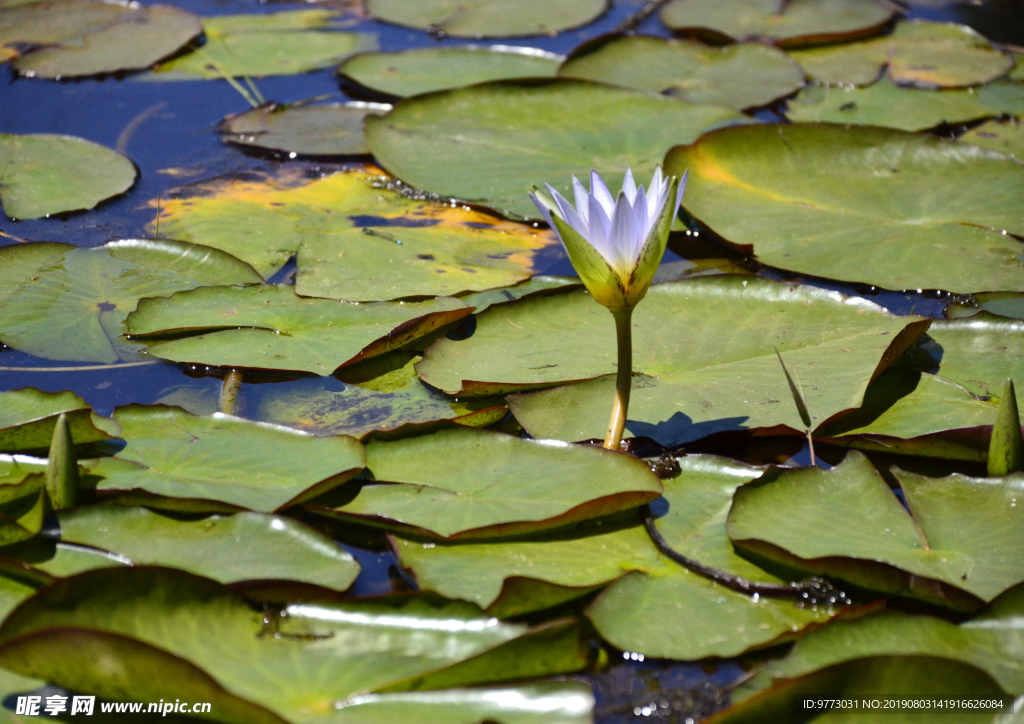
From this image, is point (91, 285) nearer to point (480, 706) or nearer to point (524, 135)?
point (524, 135)

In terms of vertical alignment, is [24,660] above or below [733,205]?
below

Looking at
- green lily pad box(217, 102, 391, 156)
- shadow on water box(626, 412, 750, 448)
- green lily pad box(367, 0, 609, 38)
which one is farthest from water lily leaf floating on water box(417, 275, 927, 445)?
green lily pad box(367, 0, 609, 38)

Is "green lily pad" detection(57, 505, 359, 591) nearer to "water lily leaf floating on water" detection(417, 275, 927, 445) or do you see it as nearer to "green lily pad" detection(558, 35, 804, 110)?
"water lily leaf floating on water" detection(417, 275, 927, 445)

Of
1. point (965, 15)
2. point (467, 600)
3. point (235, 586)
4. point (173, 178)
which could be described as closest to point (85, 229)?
point (173, 178)

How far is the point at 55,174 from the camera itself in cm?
276

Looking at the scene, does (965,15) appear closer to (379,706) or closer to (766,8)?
(766,8)

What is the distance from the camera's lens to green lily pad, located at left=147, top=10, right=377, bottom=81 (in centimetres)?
367

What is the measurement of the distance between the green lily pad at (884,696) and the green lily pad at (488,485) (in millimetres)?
431

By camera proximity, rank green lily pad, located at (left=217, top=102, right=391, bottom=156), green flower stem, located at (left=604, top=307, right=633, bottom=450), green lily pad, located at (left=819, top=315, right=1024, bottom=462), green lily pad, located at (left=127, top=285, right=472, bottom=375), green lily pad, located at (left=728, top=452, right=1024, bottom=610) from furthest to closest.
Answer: green lily pad, located at (left=217, top=102, right=391, bottom=156) → green lily pad, located at (left=127, top=285, right=472, bottom=375) → green lily pad, located at (left=819, top=315, right=1024, bottom=462) → green flower stem, located at (left=604, top=307, right=633, bottom=450) → green lily pad, located at (left=728, top=452, right=1024, bottom=610)

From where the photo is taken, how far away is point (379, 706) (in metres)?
1.18

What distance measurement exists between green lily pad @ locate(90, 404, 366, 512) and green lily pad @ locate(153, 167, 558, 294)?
0.58 metres

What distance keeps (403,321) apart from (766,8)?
3.14 m

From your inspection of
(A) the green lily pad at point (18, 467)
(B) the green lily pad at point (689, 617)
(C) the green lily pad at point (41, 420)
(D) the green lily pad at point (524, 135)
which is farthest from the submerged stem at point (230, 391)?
(D) the green lily pad at point (524, 135)

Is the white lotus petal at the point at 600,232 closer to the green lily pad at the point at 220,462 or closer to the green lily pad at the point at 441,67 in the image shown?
the green lily pad at the point at 220,462
